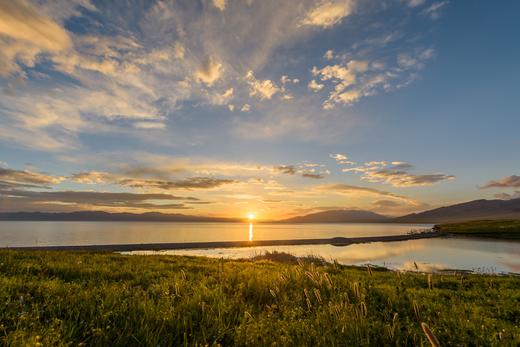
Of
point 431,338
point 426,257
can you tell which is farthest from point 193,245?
point 431,338

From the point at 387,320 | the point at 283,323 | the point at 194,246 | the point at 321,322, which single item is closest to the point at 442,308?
the point at 387,320

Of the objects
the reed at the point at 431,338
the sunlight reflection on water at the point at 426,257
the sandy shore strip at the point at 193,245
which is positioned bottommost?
the sunlight reflection on water at the point at 426,257

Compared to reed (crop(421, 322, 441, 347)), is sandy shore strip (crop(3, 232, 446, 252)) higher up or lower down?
lower down

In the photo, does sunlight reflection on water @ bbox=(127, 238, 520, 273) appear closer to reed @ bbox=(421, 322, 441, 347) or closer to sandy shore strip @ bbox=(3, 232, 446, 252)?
sandy shore strip @ bbox=(3, 232, 446, 252)

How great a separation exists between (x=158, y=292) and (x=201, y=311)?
2299mm

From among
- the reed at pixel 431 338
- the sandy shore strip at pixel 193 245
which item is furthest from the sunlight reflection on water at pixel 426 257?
the reed at pixel 431 338

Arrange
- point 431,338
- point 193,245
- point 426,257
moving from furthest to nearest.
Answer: point 193,245
point 426,257
point 431,338

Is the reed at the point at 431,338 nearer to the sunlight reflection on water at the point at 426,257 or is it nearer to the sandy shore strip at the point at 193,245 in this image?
the sunlight reflection on water at the point at 426,257

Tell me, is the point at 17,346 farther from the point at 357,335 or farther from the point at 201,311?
the point at 357,335

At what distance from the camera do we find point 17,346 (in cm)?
311

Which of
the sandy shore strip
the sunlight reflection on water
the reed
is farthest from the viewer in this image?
the sandy shore strip

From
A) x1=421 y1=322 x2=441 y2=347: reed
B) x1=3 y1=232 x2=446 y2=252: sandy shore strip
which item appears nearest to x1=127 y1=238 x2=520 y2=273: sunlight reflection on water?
x1=3 y1=232 x2=446 y2=252: sandy shore strip

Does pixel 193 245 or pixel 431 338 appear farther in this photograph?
pixel 193 245

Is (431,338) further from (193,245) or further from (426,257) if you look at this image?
(193,245)
